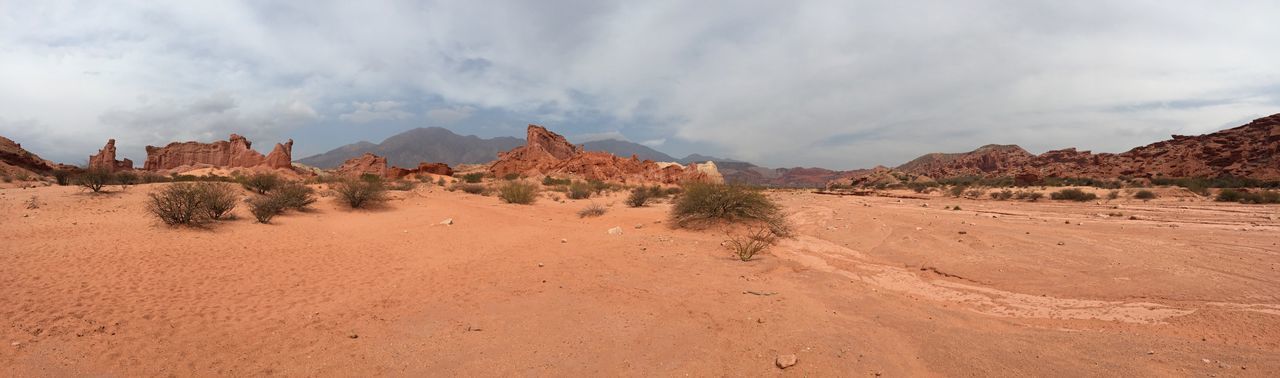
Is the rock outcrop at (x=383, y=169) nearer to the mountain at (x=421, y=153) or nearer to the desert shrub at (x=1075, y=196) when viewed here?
the desert shrub at (x=1075, y=196)

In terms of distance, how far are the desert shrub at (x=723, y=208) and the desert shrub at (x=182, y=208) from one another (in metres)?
9.03

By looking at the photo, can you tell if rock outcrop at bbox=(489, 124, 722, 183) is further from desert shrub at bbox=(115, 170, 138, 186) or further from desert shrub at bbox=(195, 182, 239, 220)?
desert shrub at bbox=(195, 182, 239, 220)

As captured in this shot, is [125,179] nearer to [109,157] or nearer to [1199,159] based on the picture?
[109,157]

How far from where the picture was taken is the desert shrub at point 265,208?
951 cm

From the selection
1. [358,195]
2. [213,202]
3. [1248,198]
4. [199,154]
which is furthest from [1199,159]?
[199,154]

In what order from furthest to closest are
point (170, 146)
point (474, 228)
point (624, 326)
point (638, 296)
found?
point (170, 146), point (474, 228), point (638, 296), point (624, 326)

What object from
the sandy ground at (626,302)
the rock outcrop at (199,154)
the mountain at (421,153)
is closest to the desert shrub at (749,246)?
the sandy ground at (626,302)

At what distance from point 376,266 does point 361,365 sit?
146 inches

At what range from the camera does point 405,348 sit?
3840 mm

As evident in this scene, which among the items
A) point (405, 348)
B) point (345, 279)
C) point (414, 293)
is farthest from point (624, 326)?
point (345, 279)

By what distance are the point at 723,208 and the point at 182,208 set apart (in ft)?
33.8

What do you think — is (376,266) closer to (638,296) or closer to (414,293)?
(414,293)

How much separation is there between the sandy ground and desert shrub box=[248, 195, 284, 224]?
2.38 feet

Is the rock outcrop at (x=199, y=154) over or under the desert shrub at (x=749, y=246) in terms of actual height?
over
